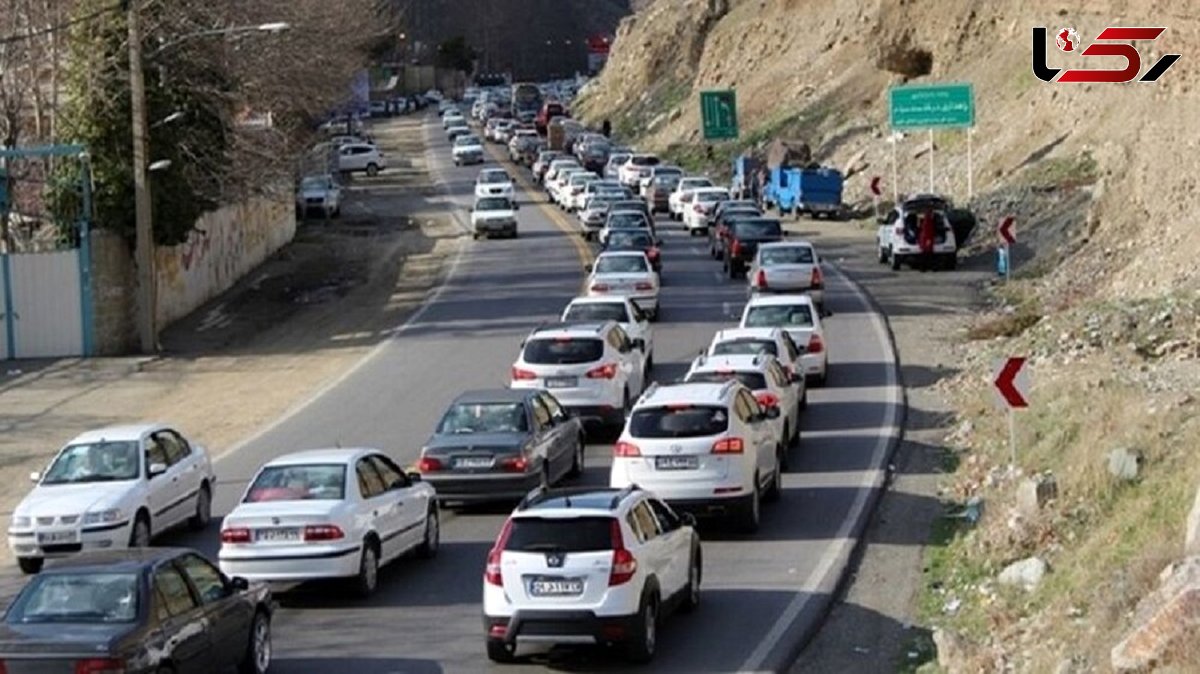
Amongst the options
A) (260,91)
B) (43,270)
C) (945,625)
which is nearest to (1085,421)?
(945,625)

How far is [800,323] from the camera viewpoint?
3491 centimetres

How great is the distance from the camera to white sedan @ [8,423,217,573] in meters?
22.7

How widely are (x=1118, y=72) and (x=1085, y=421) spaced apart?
3481cm

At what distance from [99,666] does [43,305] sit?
3167 centimetres

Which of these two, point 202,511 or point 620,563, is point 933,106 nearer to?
point 202,511

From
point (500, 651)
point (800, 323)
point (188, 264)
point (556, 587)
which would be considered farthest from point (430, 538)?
point (188, 264)

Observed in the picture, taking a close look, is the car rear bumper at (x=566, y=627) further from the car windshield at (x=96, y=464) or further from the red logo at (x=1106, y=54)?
the red logo at (x=1106, y=54)

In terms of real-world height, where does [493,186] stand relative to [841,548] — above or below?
above

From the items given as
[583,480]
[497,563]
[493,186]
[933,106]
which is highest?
[933,106]

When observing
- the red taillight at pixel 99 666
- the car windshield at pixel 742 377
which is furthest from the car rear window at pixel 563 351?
the red taillight at pixel 99 666

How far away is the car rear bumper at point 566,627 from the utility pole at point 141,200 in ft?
93.0

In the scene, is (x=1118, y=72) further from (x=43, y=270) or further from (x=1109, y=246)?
(x=43, y=270)

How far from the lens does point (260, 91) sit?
60.4m

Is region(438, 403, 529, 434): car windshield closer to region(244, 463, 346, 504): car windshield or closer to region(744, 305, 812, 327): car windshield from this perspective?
region(244, 463, 346, 504): car windshield
